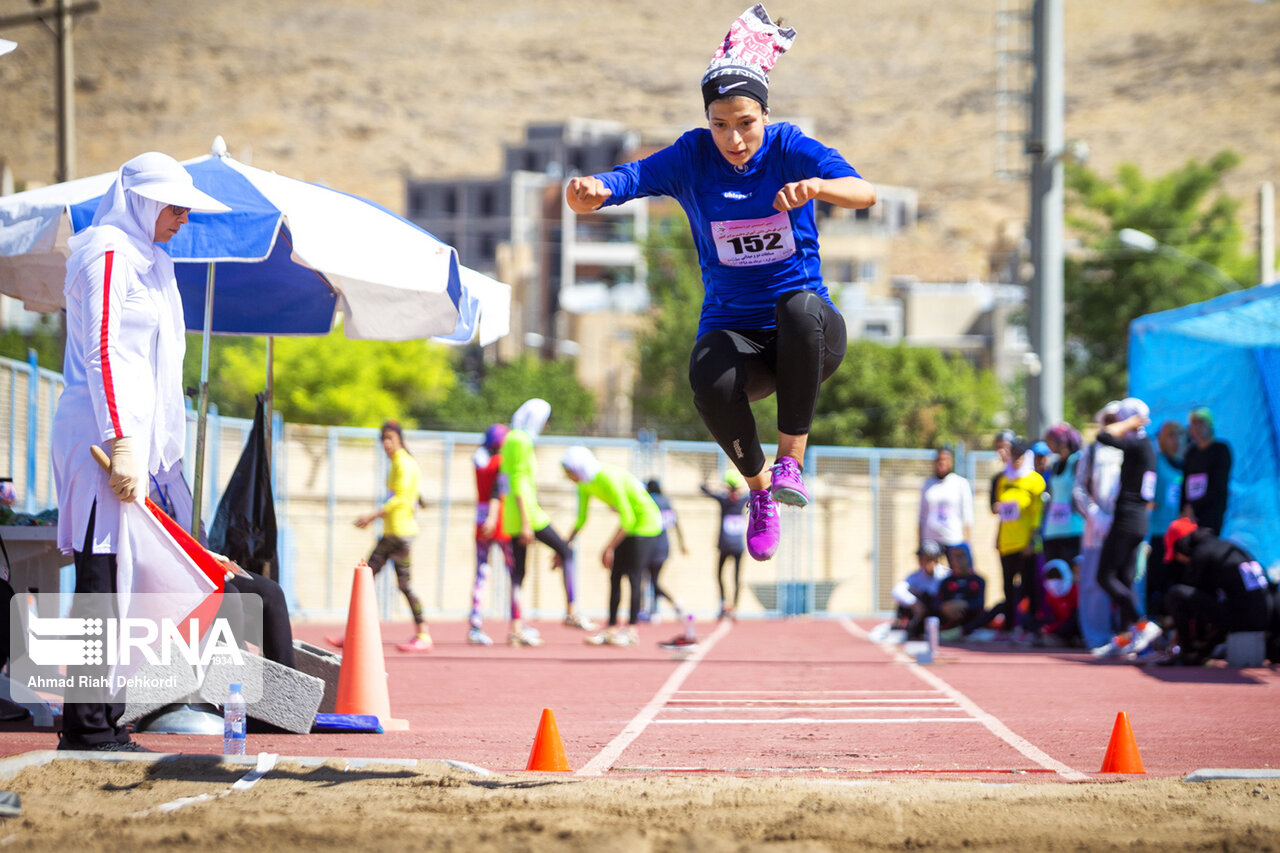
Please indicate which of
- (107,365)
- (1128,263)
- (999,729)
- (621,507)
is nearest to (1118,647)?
(621,507)

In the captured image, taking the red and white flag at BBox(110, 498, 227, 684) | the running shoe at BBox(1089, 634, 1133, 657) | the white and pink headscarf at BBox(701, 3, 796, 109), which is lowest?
the running shoe at BBox(1089, 634, 1133, 657)

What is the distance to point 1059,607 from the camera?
→ 13.8 meters

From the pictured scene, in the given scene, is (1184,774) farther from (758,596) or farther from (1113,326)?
(1113,326)

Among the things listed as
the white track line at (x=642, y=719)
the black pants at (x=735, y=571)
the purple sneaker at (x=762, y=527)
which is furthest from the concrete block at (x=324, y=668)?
the black pants at (x=735, y=571)

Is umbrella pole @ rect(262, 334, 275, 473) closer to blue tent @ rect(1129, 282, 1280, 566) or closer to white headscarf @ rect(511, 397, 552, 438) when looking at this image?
white headscarf @ rect(511, 397, 552, 438)

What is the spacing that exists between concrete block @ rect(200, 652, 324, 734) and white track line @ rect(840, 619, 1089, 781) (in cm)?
341

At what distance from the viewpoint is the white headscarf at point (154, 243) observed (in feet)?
20.0

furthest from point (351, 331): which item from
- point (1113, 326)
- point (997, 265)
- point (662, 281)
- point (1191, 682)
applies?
point (997, 265)

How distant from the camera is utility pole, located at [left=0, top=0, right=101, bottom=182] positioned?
65.9ft

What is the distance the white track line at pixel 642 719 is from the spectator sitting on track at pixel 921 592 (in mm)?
2148

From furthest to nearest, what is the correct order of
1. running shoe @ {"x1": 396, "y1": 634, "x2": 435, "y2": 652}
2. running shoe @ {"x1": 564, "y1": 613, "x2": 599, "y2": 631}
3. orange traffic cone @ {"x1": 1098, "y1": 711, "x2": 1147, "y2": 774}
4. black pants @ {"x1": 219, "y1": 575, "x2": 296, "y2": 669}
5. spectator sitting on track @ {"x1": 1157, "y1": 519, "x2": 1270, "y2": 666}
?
running shoe @ {"x1": 564, "y1": 613, "x2": 599, "y2": 631}, running shoe @ {"x1": 396, "y1": 634, "x2": 435, "y2": 652}, spectator sitting on track @ {"x1": 1157, "y1": 519, "x2": 1270, "y2": 666}, black pants @ {"x1": 219, "y1": 575, "x2": 296, "y2": 669}, orange traffic cone @ {"x1": 1098, "y1": 711, "x2": 1147, "y2": 774}

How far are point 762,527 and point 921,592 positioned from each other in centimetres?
882

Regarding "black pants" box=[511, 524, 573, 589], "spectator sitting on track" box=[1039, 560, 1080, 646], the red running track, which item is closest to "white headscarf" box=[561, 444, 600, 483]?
"black pants" box=[511, 524, 573, 589]

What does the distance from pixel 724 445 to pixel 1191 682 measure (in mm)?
5601
